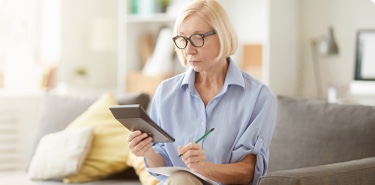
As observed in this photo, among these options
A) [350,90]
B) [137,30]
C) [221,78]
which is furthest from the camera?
[137,30]

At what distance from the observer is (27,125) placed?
4.42 m

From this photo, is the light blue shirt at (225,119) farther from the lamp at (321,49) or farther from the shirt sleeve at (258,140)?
the lamp at (321,49)

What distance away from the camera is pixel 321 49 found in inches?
168

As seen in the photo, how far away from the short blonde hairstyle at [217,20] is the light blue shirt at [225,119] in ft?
0.37

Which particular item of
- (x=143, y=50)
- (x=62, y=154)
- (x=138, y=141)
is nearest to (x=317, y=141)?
(x=138, y=141)

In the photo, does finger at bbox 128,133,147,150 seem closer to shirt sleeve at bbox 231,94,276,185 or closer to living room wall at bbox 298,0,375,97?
shirt sleeve at bbox 231,94,276,185

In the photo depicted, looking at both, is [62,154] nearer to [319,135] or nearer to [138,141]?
[138,141]

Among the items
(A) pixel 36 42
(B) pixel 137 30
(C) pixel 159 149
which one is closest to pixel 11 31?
(A) pixel 36 42

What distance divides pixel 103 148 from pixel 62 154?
19cm

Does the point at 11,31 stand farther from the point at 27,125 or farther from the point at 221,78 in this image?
the point at 221,78

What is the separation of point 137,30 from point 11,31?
0.96 meters

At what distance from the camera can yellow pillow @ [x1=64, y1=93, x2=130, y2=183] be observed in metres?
3.25

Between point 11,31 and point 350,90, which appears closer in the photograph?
point 350,90

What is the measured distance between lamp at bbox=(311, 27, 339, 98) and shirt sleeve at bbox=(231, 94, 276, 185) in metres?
1.93
